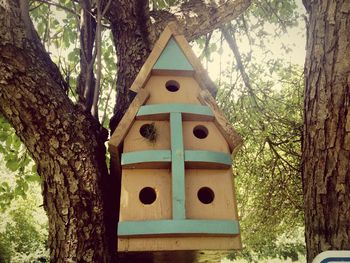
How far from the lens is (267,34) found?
214 inches

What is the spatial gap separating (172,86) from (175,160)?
0.60 meters

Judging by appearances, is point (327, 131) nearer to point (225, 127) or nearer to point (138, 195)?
point (225, 127)

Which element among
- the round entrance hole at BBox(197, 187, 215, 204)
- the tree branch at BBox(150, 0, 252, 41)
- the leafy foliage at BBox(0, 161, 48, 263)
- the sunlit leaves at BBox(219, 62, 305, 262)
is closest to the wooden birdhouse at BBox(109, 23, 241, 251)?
the round entrance hole at BBox(197, 187, 215, 204)

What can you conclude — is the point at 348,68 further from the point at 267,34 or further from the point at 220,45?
the point at 267,34

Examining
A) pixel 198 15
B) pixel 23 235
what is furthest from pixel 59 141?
pixel 23 235

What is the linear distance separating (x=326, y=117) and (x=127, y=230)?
1.01m

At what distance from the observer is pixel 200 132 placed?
2.12m

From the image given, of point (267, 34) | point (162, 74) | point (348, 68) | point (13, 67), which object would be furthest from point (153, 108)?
point (267, 34)

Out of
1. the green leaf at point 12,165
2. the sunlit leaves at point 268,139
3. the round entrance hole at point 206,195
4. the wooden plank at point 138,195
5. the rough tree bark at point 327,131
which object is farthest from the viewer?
the sunlit leaves at point 268,139

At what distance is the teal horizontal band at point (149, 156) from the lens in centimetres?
182

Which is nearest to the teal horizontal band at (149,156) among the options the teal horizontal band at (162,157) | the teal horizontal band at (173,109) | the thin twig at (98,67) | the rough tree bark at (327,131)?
the teal horizontal band at (162,157)

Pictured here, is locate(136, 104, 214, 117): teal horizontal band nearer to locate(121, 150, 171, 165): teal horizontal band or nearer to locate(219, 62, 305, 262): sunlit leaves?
locate(121, 150, 171, 165): teal horizontal band

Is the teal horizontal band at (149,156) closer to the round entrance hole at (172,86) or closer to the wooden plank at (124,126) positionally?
the wooden plank at (124,126)

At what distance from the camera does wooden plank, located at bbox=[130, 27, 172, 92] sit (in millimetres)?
2084
